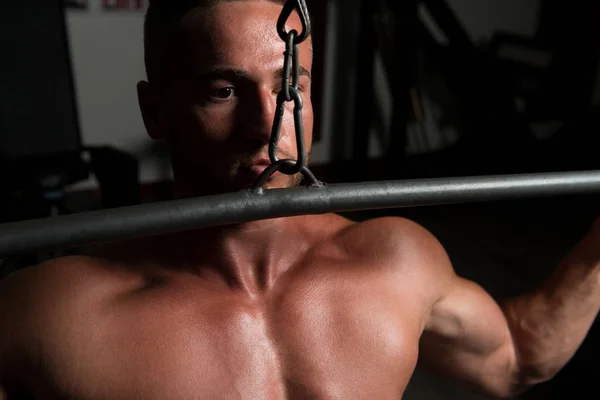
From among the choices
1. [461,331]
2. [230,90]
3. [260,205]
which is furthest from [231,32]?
[461,331]

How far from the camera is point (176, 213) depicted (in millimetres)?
387

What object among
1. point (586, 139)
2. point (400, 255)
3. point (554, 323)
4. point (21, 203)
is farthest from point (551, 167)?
point (21, 203)

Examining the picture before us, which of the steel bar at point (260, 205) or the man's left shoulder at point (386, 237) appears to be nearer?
the steel bar at point (260, 205)

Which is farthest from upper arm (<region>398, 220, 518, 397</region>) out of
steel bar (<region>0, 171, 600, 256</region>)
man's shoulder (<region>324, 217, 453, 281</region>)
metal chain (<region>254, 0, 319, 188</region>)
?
metal chain (<region>254, 0, 319, 188</region>)

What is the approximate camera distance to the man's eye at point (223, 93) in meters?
0.49

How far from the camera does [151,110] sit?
57cm

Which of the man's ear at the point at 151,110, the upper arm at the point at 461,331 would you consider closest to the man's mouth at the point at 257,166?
the man's ear at the point at 151,110

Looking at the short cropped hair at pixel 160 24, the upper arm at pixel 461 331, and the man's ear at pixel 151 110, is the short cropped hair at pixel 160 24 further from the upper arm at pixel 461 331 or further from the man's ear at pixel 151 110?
the upper arm at pixel 461 331

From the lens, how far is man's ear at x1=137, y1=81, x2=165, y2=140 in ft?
1.82

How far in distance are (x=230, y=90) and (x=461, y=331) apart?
1.34 feet

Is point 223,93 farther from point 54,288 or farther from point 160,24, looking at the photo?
point 54,288

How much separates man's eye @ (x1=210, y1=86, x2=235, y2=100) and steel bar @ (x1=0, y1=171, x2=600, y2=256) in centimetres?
12

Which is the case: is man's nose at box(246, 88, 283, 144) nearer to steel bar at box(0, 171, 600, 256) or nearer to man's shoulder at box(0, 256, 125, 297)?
steel bar at box(0, 171, 600, 256)

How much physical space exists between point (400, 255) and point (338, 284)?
91 millimetres
